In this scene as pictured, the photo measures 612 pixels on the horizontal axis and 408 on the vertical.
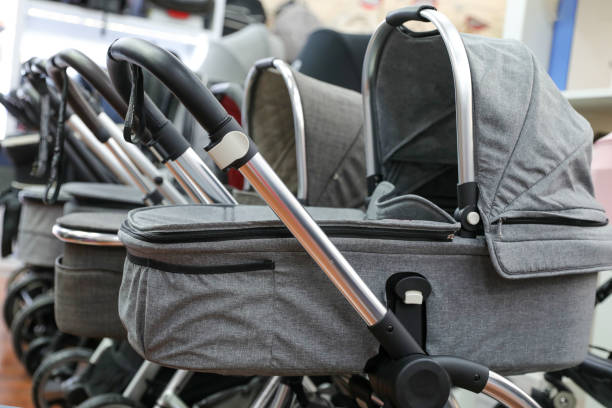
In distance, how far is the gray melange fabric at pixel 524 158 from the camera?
86cm

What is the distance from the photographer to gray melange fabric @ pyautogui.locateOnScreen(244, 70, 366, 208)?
1.42 metres

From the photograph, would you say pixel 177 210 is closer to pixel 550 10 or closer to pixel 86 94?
pixel 86 94

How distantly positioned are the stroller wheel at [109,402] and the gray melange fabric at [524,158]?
2.76 feet

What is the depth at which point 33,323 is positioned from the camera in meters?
2.04

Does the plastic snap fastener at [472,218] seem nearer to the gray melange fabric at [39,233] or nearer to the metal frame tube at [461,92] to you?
the metal frame tube at [461,92]

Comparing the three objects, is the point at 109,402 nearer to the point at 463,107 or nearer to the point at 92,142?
the point at 92,142

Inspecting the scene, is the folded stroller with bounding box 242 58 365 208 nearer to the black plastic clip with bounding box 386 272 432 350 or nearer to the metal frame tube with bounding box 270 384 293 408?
the metal frame tube with bounding box 270 384 293 408

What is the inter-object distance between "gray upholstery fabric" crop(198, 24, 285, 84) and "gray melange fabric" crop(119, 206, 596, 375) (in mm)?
2490

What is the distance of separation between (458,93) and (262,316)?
41cm

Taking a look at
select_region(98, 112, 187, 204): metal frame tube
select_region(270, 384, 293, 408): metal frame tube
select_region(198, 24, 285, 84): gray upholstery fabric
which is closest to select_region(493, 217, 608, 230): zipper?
select_region(270, 384, 293, 408): metal frame tube

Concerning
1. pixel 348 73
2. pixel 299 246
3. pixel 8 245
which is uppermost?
pixel 299 246

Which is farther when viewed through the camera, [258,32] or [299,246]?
[258,32]

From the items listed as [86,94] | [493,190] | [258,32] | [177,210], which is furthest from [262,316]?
[258,32]

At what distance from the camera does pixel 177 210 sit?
3.16 ft
